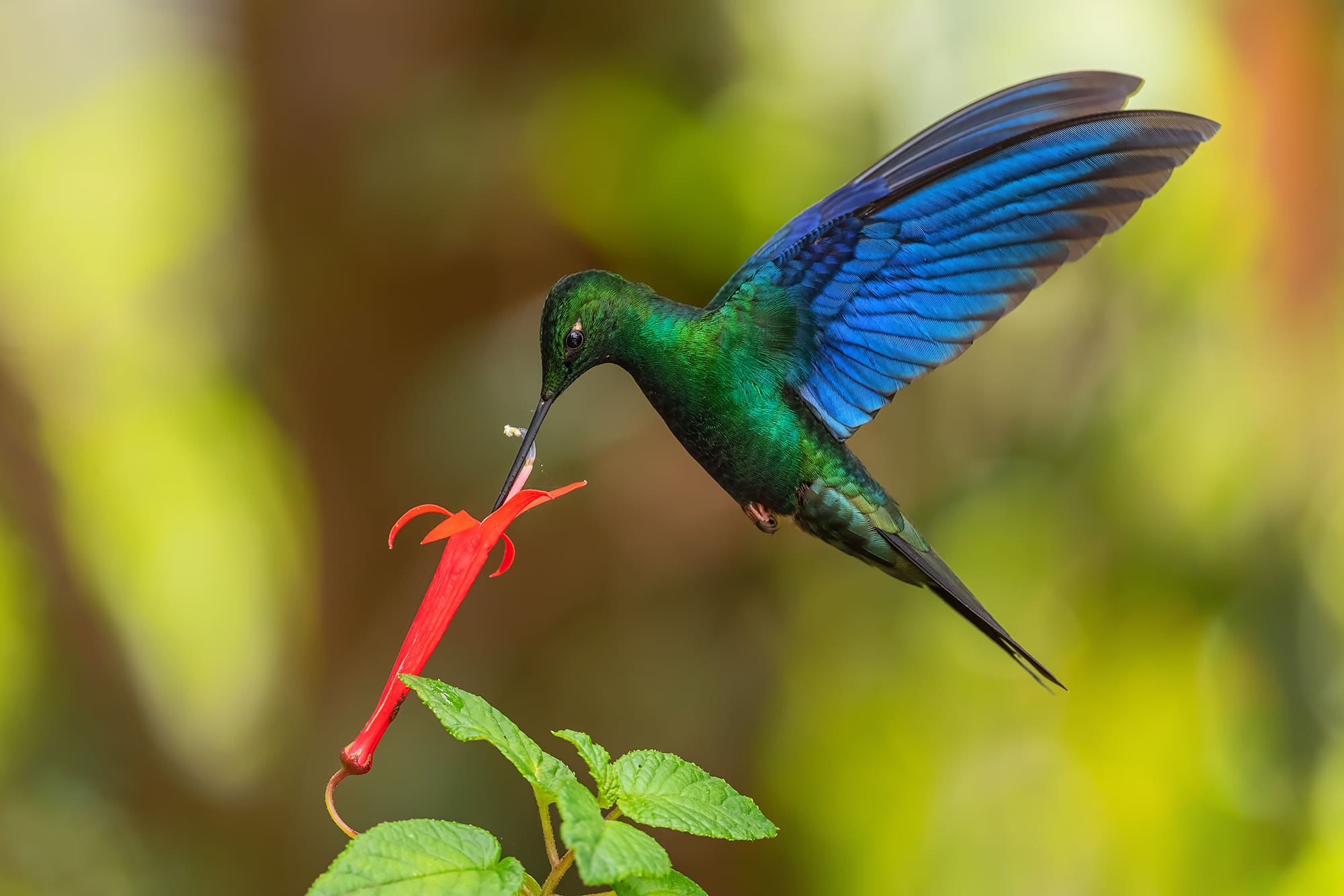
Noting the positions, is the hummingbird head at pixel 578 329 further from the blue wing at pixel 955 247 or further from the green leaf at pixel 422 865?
the green leaf at pixel 422 865

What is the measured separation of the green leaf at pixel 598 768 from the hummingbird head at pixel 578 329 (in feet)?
0.84

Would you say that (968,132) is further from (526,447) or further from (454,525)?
(454,525)

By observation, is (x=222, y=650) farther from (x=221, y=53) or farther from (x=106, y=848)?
(x=221, y=53)

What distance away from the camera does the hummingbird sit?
102 centimetres

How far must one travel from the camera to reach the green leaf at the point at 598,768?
901mm

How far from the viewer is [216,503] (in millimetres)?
3408

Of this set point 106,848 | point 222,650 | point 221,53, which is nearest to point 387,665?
point 222,650

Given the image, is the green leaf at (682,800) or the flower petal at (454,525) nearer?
the green leaf at (682,800)

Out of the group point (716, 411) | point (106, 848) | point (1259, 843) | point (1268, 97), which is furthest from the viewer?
point (106, 848)

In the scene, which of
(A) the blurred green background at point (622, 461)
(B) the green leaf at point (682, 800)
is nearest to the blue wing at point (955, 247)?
(B) the green leaf at point (682, 800)

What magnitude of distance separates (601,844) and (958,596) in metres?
0.53

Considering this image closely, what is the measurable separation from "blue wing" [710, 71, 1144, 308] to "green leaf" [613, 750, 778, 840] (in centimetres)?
55

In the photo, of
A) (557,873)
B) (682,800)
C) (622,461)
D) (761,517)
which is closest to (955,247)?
(761,517)

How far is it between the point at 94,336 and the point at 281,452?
774 mm
